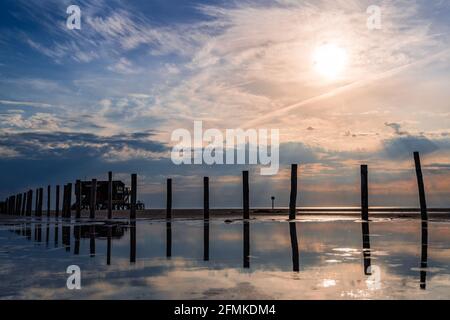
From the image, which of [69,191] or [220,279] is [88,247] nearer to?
[220,279]

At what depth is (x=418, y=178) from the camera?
2573 centimetres
